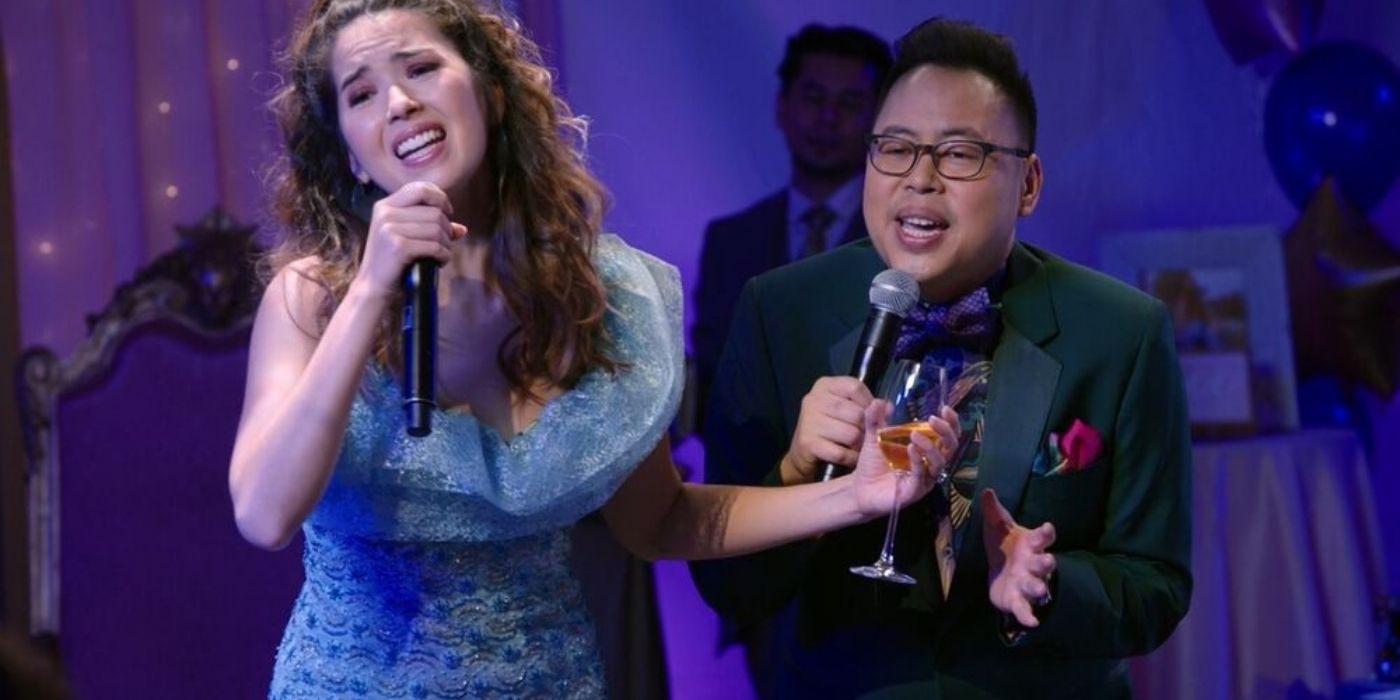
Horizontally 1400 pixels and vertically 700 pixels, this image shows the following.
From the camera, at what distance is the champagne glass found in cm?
196

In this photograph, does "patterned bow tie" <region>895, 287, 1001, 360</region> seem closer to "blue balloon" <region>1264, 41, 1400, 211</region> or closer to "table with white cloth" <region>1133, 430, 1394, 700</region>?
"table with white cloth" <region>1133, 430, 1394, 700</region>

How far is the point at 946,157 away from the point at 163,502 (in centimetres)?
224

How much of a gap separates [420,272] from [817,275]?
2.40ft

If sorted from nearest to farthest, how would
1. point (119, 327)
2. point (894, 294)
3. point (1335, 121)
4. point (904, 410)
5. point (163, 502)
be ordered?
1. point (904, 410)
2. point (894, 294)
3. point (163, 502)
4. point (119, 327)
5. point (1335, 121)

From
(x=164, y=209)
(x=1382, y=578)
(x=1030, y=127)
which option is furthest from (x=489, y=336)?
(x=1382, y=578)

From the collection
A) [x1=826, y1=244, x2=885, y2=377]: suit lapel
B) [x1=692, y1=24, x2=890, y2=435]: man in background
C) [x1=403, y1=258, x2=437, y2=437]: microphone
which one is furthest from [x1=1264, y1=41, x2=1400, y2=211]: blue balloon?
[x1=403, y1=258, x2=437, y2=437]: microphone

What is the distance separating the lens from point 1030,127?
2.30 m

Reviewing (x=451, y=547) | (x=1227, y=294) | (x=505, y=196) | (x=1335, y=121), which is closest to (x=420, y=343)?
(x=451, y=547)

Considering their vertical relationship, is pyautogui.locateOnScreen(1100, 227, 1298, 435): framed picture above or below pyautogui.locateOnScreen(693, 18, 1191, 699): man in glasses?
above

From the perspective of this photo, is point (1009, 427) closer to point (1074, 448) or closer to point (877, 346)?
point (1074, 448)

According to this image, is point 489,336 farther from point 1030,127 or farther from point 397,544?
point 1030,127

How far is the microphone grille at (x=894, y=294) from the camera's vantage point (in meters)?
2.08

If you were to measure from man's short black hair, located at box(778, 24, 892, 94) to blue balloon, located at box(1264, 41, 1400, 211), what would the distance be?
128 centimetres

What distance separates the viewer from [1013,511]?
7.21 feet
